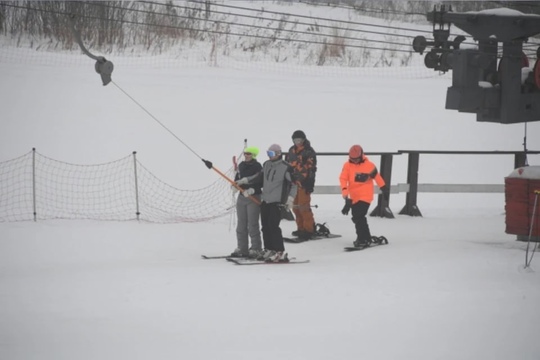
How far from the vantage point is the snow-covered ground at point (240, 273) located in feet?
30.3

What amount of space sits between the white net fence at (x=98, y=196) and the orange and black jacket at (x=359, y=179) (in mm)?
3257

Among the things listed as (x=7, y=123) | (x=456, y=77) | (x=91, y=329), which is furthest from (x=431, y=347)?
(x=7, y=123)

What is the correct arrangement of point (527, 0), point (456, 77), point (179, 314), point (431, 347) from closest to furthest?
1. point (431, 347)
2. point (179, 314)
3. point (456, 77)
4. point (527, 0)

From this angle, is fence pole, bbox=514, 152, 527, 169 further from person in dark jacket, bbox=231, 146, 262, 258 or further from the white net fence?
person in dark jacket, bbox=231, 146, 262, 258

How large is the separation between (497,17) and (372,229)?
4568mm

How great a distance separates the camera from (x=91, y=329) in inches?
370

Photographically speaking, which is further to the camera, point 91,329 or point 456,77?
point 456,77

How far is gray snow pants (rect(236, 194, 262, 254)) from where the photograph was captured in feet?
44.2

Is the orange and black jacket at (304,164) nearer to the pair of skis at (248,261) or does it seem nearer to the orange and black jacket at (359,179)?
the orange and black jacket at (359,179)

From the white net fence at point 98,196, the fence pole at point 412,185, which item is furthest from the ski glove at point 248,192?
the fence pole at point 412,185

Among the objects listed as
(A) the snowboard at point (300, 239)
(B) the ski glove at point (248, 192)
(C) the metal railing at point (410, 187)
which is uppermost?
(B) the ski glove at point (248, 192)

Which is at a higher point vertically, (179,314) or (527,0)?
(527,0)

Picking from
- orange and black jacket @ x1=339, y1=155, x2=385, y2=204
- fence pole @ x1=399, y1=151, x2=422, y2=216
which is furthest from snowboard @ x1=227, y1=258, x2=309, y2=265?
fence pole @ x1=399, y1=151, x2=422, y2=216

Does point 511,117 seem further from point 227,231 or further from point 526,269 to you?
point 227,231
